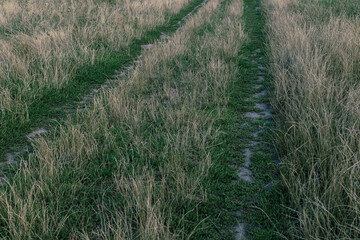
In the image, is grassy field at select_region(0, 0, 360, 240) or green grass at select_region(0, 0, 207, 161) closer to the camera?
grassy field at select_region(0, 0, 360, 240)

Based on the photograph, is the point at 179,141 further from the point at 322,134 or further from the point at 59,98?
the point at 59,98

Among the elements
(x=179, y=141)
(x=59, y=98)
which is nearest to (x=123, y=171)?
(x=179, y=141)

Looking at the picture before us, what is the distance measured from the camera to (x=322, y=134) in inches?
130

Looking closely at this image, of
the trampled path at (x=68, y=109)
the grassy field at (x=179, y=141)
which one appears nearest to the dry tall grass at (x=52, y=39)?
the grassy field at (x=179, y=141)

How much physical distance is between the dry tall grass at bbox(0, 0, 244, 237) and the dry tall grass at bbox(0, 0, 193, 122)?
1.33m

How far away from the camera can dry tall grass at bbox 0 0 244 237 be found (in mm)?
2453

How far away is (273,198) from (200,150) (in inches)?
43.1

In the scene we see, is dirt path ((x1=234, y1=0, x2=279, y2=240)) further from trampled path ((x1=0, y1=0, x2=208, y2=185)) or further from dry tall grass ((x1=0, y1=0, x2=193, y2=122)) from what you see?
dry tall grass ((x1=0, y1=0, x2=193, y2=122))

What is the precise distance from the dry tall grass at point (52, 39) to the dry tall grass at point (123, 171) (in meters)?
1.33

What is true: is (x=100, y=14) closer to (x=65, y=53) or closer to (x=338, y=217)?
(x=65, y=53)

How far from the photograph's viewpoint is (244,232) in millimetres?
2539

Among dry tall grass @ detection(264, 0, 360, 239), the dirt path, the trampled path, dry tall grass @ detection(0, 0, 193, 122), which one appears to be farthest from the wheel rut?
dry tall grass @ detection(0, 0, 193, 122)

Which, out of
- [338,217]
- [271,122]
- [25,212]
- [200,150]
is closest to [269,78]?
[271,122]

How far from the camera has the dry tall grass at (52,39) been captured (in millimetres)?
5285
